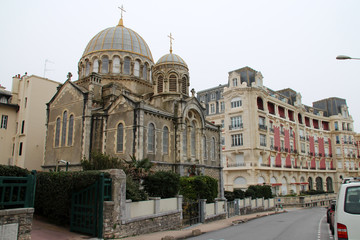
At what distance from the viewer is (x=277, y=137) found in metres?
48.0

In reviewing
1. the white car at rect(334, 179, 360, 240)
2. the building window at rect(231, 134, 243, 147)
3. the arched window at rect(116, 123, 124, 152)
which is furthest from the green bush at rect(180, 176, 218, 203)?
the building window at rect(231, 134, 243, 147)

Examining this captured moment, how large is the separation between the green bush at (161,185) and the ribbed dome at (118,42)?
19.9m

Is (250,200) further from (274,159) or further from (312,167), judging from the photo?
(312,167)

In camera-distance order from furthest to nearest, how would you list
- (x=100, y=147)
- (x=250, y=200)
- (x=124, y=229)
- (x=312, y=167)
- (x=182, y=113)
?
(x=312, y=167) < (x=250, y=200) < (x=182, y=113) < (x=100, y=147) < (x=124, y=229)

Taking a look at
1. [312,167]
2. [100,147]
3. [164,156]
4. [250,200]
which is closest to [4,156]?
[100,147]

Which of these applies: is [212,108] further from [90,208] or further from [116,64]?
[90,208]

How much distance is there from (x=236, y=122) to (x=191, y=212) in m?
25.6

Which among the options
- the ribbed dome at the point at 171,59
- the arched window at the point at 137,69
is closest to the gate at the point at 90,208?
the ribbed dome at the point at 171,59

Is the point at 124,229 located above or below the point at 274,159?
below

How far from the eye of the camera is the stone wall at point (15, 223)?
1041 centimetres

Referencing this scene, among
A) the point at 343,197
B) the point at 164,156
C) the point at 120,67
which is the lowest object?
the point at 343,197

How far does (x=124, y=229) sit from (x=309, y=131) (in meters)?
51.6

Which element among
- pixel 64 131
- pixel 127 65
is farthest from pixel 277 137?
pixel 64 131

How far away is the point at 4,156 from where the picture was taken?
35000 millimetres
